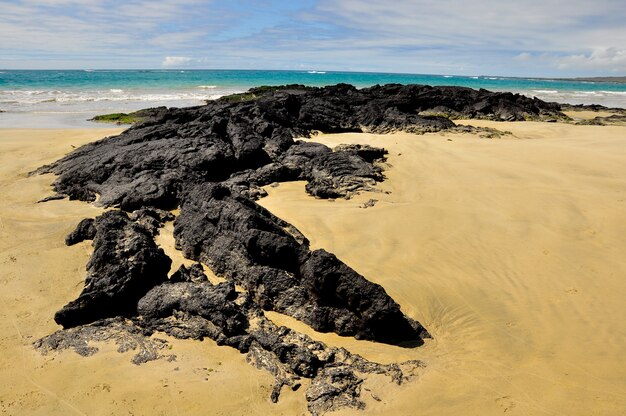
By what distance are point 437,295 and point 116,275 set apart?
5531mm

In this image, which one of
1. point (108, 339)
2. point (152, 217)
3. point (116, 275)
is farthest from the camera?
point (152, 217)

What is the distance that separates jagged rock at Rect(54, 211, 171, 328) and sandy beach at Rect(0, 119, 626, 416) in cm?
62

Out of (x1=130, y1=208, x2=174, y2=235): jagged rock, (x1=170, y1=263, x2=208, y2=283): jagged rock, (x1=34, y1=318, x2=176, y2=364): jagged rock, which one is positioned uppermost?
(x1=130, y1=208, x2=174, y2=235): jagged rock

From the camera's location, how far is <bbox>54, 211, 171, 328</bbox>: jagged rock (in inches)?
268

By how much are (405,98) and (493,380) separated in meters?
29.7

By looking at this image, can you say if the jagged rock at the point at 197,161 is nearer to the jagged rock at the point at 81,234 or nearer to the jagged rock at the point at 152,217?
the jagged rock at the point at 152,217

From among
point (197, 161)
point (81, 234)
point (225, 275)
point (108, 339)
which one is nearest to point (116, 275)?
point (108, 339)

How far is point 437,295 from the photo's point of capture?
313 inches

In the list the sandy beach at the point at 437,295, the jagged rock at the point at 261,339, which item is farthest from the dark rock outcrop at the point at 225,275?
the sandy beach at the point at 437,295

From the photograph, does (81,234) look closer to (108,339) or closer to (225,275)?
(225,275)

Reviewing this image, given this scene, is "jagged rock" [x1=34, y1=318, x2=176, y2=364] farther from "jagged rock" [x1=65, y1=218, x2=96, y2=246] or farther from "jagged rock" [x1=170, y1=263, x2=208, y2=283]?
"jagged rock" [x1=65, y1=218, x2=96, y2=246]

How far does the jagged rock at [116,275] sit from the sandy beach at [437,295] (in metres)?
0.62

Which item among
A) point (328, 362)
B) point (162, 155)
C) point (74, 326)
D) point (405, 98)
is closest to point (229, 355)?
point (328, 362)

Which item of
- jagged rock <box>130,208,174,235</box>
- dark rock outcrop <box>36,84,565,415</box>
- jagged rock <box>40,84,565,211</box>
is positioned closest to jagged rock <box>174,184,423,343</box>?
dark rock outcrop <box>36,84,565,415</box>
